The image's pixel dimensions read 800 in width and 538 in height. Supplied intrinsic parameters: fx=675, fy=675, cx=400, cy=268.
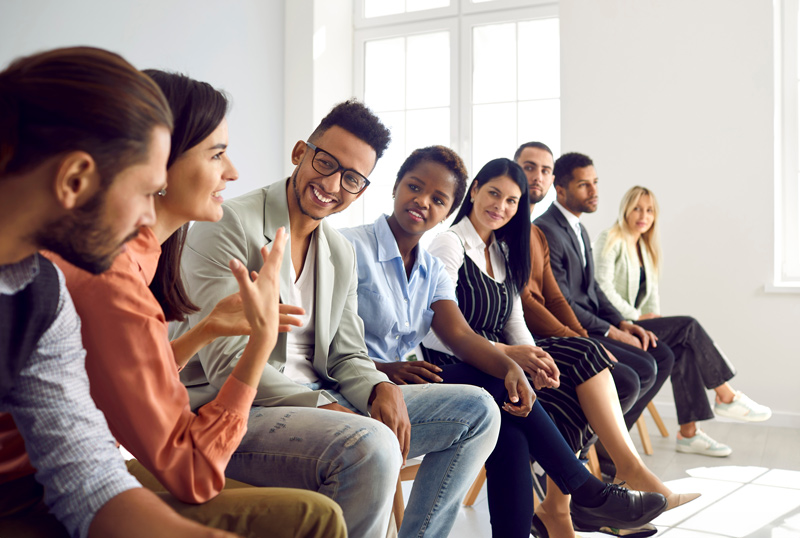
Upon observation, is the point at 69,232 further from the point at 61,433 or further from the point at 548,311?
the point at 548,311

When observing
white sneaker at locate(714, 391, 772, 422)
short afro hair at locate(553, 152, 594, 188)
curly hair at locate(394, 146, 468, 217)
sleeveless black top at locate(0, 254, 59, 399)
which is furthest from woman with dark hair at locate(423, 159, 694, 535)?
white sneaker at locate(714, 391, 772, 422)

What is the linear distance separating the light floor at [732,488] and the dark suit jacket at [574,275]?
717mm

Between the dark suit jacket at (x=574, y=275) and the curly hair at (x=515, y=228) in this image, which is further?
the dark suit jacket at (x=574, y=275)

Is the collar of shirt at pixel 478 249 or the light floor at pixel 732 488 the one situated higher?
the collar of shirt at pixel 478 249

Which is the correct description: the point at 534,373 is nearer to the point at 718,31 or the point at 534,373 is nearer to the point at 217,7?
the point at 718,31

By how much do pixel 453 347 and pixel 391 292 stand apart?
0.84 ft

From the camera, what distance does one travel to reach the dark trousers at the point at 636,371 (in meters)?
2.56

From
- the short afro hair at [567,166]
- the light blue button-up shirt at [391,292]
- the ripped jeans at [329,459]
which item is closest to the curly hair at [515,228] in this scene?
the light blue button-up shirt at [391,292]

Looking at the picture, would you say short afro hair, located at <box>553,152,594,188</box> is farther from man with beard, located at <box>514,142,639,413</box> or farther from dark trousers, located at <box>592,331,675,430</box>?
dark trousers, located at <box>592,331,675,430</box>

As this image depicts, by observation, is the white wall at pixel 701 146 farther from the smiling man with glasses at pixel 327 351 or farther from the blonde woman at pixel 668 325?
the smiling man with glasses at pixel 327 351

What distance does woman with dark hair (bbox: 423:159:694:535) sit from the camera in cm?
206

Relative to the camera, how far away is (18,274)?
2.40ft

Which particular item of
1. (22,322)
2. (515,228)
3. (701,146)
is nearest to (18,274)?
(22,322)

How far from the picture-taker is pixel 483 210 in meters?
2.38
